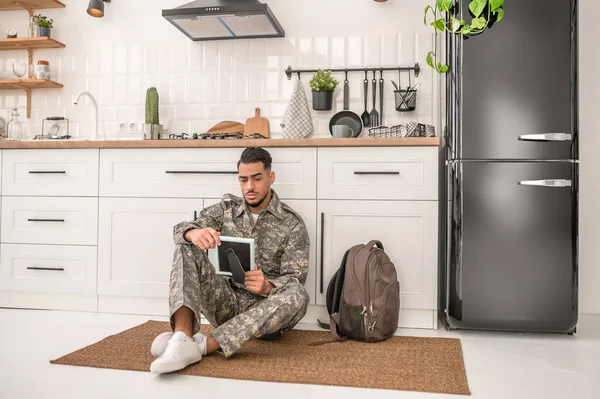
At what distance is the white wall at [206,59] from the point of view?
344 centimetres

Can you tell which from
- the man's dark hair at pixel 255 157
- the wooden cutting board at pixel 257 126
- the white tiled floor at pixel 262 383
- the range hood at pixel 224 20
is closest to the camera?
the white tiled floor at pixel 262 383

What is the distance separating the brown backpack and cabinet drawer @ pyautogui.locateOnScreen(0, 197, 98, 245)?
4.83ft

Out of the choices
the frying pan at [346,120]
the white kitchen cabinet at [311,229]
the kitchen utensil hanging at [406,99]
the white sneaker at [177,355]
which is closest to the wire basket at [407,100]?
the kitchen utensil hanging at [406,99]

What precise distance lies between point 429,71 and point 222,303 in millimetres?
1998

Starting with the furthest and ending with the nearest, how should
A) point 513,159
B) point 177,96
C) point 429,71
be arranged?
point 177,96 < point 429,71 < point 513,159

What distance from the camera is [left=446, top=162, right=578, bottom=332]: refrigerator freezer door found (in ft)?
8.56

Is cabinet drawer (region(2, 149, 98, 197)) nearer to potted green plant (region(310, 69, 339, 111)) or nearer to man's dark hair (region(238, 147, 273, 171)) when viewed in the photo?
man's dark hair (region(238, 147, 273, 171))

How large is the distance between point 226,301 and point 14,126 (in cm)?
248

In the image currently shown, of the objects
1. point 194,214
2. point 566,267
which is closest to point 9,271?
point 194,214

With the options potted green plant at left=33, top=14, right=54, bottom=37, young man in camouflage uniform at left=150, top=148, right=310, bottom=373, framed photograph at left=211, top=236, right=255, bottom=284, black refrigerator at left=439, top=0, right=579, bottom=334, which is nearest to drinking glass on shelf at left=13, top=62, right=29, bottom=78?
potted green plant at left=33, top=14, right=54, bottom=37

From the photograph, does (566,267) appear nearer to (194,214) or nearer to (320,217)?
(320,217)

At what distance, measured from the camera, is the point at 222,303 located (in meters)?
2.31

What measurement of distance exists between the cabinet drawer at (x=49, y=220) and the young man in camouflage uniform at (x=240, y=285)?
94 cm

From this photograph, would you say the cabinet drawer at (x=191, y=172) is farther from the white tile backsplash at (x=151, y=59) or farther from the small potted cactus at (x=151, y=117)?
the white tile backsplash at (x=151, y=59)
